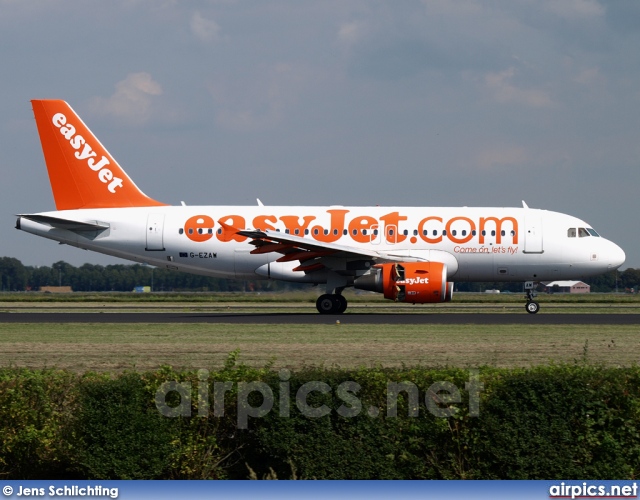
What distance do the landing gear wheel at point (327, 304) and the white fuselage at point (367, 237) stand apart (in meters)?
0.95

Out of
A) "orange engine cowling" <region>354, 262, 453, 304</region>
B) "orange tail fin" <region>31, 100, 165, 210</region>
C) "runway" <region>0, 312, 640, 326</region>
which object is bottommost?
"runway" <region>0, 312, 640, 326</region>

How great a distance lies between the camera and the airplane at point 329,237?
1442 inches

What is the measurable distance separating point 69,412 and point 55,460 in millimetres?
575

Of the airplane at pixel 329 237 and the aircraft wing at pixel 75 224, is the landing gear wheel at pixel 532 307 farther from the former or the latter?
the aircraft wing at pixel 75 224

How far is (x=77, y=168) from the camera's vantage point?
128ft

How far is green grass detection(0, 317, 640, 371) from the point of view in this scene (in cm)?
1816

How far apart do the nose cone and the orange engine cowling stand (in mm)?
8152

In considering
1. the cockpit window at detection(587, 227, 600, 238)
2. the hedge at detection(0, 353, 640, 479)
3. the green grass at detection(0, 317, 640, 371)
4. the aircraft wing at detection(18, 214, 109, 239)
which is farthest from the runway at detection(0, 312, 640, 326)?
the hedge at detection(0, 353, 640, 479)

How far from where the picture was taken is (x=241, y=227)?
37188 millimetres

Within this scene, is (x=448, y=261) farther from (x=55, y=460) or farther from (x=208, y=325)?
(x=55, y=460)

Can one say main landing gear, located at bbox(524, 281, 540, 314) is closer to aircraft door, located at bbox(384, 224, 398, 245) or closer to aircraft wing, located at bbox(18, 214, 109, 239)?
aircraft door, located at bbox(384, 224, 398, 245)

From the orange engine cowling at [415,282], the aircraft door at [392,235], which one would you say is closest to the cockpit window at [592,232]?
the orange engine cowling at [415,282]

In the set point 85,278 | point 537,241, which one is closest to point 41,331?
point 537,241

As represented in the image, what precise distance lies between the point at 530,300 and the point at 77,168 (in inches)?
782
